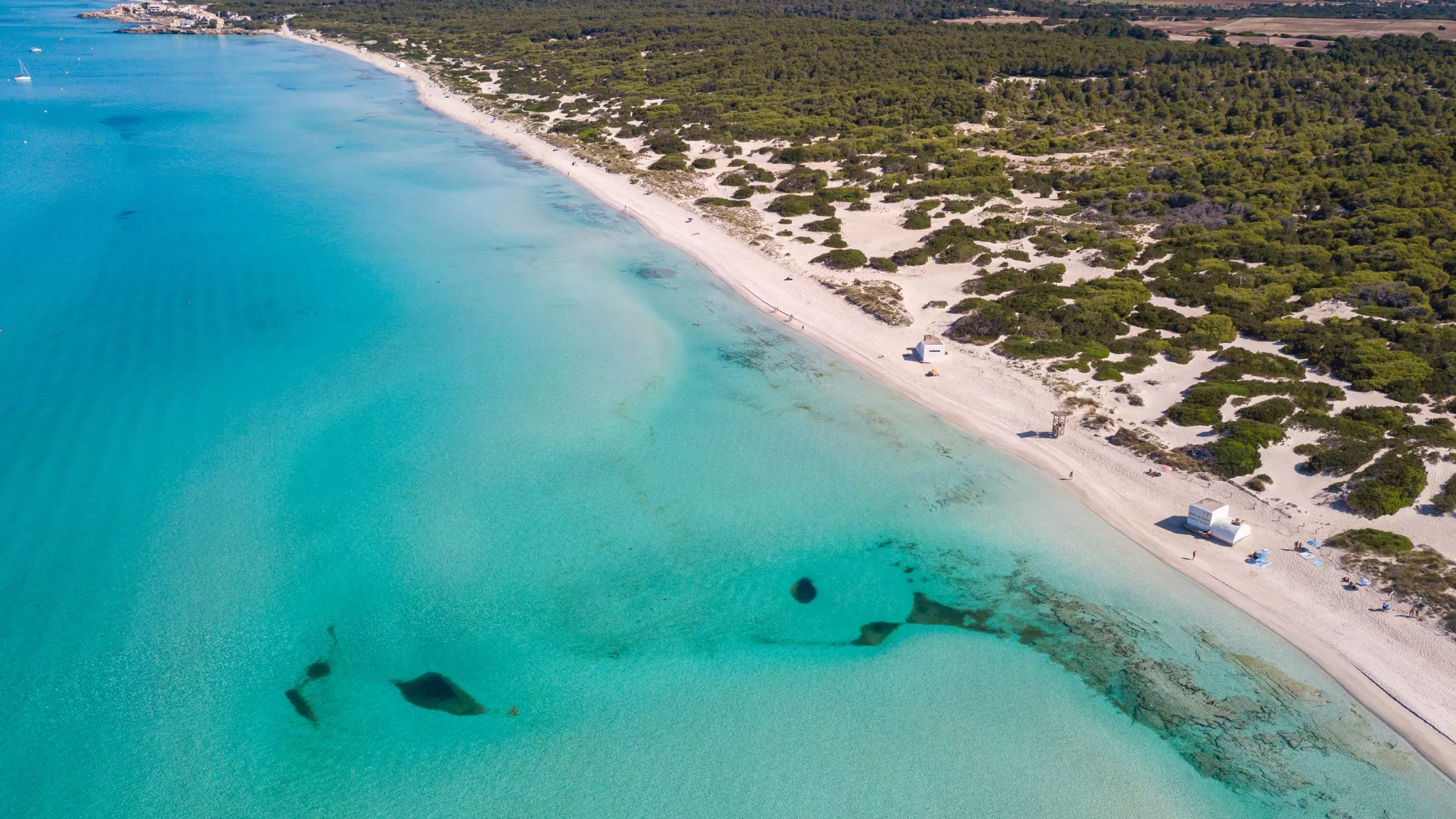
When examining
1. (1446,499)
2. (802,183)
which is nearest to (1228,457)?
(1446,499)

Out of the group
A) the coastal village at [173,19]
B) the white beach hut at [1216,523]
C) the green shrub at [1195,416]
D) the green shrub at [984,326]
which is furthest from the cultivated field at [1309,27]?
the coastal village at [173,19]

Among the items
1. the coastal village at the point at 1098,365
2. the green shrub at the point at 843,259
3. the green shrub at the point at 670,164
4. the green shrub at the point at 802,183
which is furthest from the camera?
the green shrub at the point at 670,164

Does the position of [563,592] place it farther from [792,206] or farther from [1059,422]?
[792,206]

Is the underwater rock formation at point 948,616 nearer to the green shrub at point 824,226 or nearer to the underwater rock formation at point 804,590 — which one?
the underwater rock formation at point 804,590

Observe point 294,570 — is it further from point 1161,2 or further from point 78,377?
point 1161,2

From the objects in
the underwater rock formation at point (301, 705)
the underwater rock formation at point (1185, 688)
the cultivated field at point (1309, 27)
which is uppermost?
the cultivated field at point (1309, 27)

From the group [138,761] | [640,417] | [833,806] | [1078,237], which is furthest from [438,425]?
[1078,237]

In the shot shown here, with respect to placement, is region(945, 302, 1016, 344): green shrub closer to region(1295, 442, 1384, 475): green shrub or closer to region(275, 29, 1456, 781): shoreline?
region(275, 29, 1456, 781): shoreline
